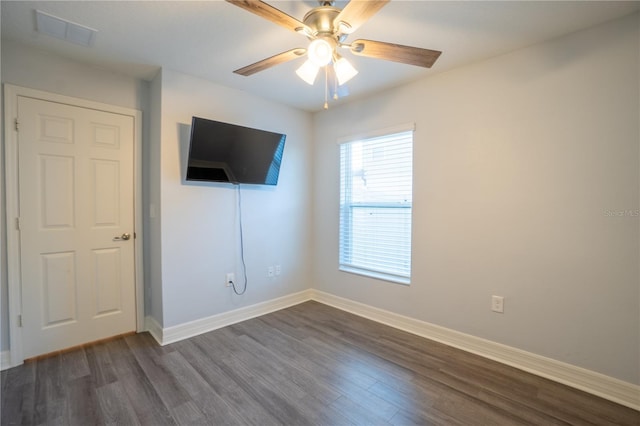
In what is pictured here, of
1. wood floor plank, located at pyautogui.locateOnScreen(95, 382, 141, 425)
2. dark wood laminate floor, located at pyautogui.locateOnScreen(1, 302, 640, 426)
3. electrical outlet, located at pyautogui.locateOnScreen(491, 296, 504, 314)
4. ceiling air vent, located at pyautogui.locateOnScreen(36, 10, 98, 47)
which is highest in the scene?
ceiling air vent, located at pyautogui.locateOnScreen(36, 10, 98, 47)

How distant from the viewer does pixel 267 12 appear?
1.35m

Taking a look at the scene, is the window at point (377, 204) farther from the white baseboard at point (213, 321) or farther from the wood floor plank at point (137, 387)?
the wood floor plank at point (137, 387)

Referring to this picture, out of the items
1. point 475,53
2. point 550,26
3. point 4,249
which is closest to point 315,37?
point 475,53

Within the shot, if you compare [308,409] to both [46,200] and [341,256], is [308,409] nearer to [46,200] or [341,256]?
[341,256]

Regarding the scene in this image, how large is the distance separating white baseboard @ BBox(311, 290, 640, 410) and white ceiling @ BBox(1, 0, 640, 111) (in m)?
2.30

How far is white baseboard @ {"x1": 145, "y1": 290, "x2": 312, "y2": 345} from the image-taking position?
260 centimetres

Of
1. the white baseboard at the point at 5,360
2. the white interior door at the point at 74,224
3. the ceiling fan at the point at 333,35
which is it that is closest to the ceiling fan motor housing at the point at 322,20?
the ceiling fan at the point at 333,35

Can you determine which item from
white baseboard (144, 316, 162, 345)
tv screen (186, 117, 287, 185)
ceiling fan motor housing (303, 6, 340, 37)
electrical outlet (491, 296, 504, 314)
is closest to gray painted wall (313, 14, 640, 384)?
electrical outlet (491, 296, 504, 314)

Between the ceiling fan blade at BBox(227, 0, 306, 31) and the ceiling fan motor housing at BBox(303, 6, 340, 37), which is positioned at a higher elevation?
the ceiling fan motor housing at BBox(303, 6, 340, 37)

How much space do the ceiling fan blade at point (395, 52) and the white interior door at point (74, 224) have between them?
2286mm

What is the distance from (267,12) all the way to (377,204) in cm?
216

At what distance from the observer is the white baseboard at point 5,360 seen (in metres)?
2.13

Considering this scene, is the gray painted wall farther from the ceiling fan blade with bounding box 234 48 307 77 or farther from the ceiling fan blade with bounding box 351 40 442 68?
the ceiling fan blade with bounding box 234 48 307 77

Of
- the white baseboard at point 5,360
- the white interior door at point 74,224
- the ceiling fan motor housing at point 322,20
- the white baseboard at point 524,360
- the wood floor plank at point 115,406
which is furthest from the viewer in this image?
the white interior door at point 74,224
